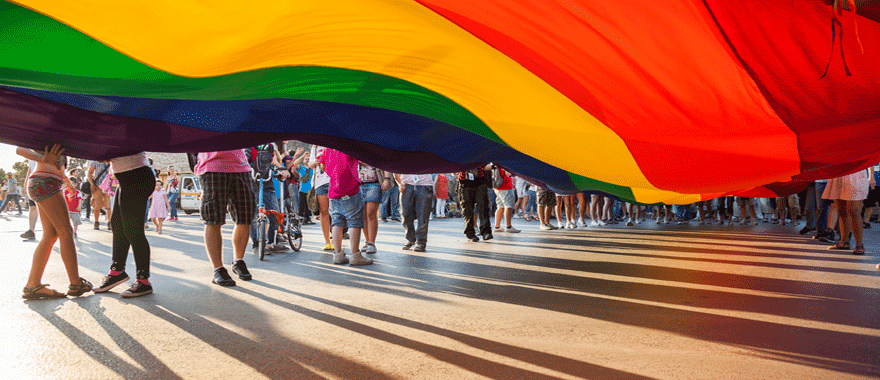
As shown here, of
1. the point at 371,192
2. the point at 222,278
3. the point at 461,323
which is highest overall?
the point at 371,192

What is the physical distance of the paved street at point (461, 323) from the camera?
2.65 meters

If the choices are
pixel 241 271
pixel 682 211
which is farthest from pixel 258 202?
pixel 682 211

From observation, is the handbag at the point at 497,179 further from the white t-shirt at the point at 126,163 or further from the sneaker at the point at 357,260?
the white t-shirt at the point at 126,163

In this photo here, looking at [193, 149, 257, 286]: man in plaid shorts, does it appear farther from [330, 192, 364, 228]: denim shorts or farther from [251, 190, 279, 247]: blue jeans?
[251, 190, 279, 247]: blue jeans

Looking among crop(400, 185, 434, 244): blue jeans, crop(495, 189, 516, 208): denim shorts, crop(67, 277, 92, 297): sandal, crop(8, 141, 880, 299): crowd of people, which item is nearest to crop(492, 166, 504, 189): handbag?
crop(8, 141, 880, 299): crowd of people

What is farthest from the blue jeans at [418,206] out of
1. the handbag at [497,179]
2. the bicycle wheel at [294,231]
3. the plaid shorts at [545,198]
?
the plaid shorts at [545,198]

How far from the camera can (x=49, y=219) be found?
4250 millimetres

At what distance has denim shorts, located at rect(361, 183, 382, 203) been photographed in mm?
6848

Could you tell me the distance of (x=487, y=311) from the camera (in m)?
3.85

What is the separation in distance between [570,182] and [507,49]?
2906 mm

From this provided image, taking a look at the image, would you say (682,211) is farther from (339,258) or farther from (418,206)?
(339,258)

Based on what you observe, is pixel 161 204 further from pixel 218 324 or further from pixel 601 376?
pixel 601 376

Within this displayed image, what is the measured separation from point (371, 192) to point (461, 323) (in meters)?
3.64

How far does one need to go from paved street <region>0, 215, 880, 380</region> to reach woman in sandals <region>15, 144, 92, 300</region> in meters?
0.16
